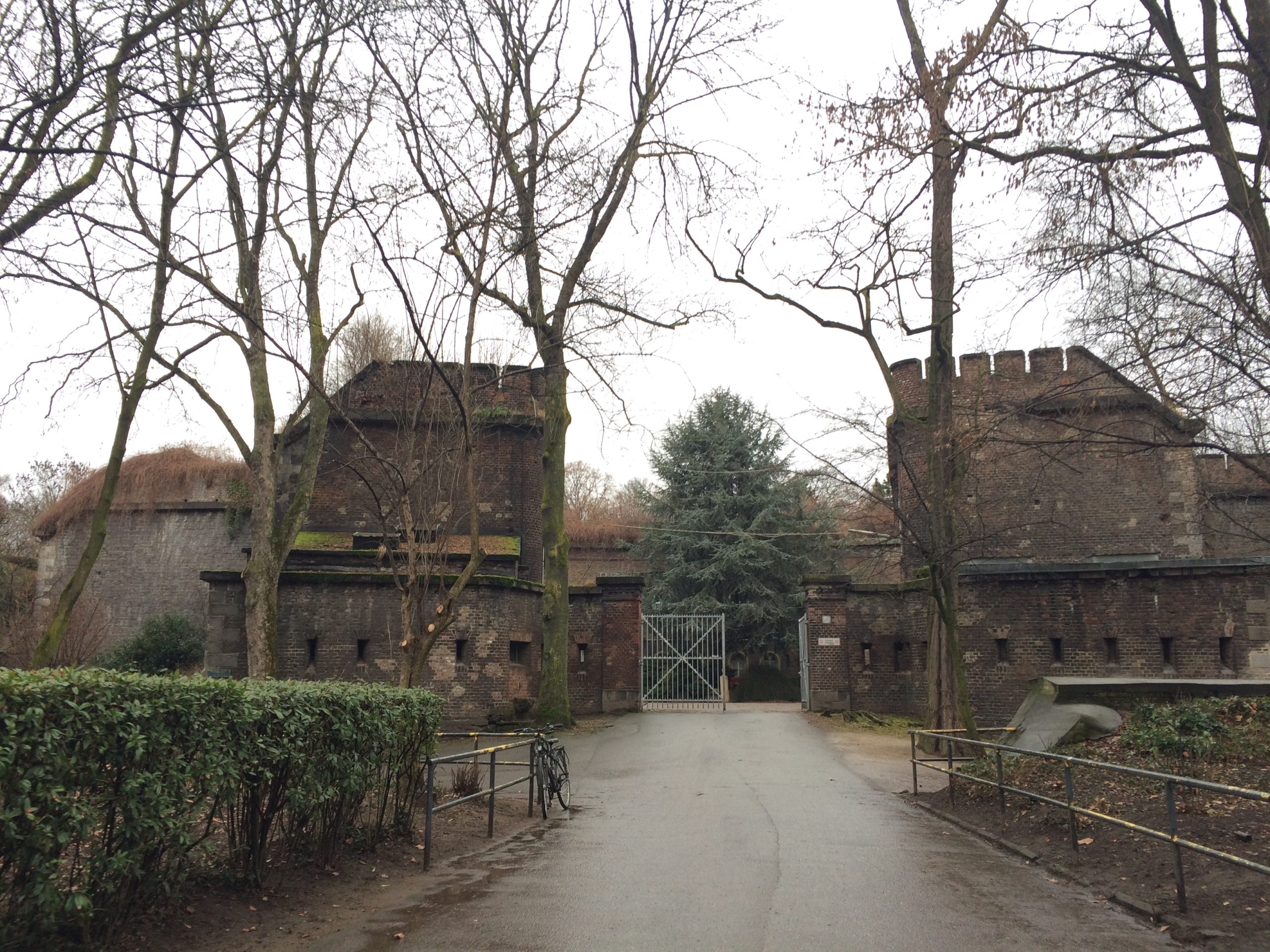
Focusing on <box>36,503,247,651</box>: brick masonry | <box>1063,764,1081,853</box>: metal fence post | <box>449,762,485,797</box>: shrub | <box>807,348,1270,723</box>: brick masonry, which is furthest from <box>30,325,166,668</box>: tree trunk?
<box>36,503,247,651</box>: brick masonry

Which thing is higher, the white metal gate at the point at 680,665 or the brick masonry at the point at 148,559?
the brick masonry at the point at 148,559

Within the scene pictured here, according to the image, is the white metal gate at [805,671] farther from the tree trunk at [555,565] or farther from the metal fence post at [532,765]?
the metal fence post at [532,765]

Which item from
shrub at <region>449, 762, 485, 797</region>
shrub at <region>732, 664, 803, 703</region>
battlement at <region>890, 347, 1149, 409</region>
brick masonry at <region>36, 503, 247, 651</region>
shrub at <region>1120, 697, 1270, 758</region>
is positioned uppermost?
battlement at <region>890, 347, 1149, 409</region>

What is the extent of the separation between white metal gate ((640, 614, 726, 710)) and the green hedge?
54.8ft

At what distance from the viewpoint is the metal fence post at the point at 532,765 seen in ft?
35.2

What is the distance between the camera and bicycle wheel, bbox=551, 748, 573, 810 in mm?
11234

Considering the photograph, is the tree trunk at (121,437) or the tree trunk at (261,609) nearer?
the tree trunk at (121,437)

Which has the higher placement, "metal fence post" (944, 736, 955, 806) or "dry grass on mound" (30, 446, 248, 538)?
"dry grass on mound" (30, 446, 248, 538)

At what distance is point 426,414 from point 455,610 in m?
4.27

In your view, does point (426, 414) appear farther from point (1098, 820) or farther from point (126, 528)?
point (126, 528)

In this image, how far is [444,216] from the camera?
491 inches

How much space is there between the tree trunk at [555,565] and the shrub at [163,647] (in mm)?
11539

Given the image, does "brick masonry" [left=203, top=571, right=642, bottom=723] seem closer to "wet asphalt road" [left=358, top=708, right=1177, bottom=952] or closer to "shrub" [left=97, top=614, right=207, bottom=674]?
"wet asphalt road" [left=358, top=708, right=1177, bottom=952]

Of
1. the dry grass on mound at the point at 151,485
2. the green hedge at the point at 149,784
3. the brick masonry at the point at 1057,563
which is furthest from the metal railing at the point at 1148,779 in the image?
the dry grass on mound at the point at 151,485
